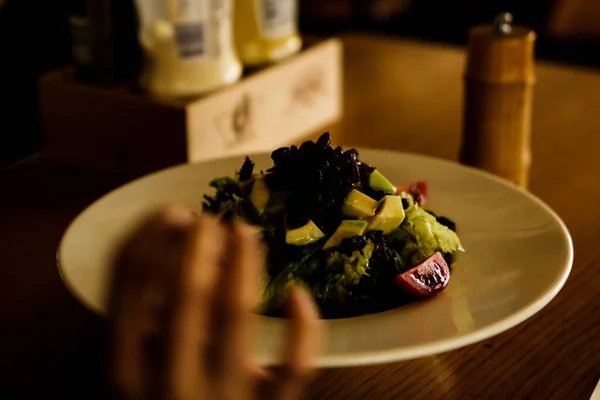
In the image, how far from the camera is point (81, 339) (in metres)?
0.80

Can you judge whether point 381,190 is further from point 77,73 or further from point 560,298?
point 77,73

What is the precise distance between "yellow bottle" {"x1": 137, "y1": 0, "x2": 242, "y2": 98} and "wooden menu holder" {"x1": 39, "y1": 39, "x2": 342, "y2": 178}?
0.03 meters

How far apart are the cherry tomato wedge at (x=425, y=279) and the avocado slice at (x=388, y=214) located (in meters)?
0.05

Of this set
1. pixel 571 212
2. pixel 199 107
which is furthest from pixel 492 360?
pixel 199 107

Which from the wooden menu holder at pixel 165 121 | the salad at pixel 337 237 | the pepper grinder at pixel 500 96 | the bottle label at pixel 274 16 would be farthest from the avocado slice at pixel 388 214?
the bottle label at pixel 274 16

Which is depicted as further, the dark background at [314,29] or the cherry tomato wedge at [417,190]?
the dark background at [314,29]

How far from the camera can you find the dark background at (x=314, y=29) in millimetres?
1672

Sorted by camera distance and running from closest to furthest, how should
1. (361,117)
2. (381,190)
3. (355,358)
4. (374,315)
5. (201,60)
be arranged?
(355,358) < (374,315) < (381,190) < (201,60) < (361,117)

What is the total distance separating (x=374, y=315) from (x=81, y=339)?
293 millimetres

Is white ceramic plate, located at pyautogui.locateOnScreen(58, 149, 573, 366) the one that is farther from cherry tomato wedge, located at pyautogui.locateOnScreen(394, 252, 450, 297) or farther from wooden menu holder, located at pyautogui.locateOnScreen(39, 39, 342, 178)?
wooden menu holder, located at pyautogui.locateOnScreen(39, 39, 342, 178)

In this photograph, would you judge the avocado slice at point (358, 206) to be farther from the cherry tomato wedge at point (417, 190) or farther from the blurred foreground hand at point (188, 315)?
the blurred foreground hand at point (188, 315)

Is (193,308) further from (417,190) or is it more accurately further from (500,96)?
(500,96)

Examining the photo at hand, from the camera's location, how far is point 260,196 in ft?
2.67

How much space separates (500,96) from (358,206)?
1.25 ft
